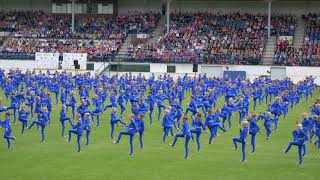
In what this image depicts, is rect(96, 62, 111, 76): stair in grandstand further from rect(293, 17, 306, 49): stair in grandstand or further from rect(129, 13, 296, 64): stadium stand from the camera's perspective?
rect(293, 17, 306, 49): stair in grandstand

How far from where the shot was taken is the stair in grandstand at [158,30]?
66.8 metres

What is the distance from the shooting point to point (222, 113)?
29125mm

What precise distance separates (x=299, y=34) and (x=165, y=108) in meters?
34.0

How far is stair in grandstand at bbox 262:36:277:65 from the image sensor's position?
59.2 meters

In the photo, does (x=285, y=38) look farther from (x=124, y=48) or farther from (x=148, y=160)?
(x=148, y=160)

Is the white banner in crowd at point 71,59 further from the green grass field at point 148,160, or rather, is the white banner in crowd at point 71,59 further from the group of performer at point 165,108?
the green grass field at point 148,160

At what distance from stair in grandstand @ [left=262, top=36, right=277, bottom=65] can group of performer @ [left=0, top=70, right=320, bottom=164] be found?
1143 centimetres

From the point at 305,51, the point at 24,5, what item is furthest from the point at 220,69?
the point at 24,5

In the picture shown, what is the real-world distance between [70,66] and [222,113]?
104 ft

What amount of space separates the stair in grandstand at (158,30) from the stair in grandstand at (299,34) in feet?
43.1

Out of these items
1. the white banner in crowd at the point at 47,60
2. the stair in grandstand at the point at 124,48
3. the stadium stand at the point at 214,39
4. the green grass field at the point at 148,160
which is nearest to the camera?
the green grass field at the point at 148,160

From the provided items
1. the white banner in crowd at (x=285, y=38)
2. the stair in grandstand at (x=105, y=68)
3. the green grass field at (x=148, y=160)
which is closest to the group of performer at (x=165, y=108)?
the green grass field at (x=148, y=160)

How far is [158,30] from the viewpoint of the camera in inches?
2687

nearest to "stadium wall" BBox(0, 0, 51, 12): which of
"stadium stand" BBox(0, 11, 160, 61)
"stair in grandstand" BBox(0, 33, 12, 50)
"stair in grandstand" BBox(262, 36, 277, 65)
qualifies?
"stadium stand" BBox(0, 11, 160, 61)
